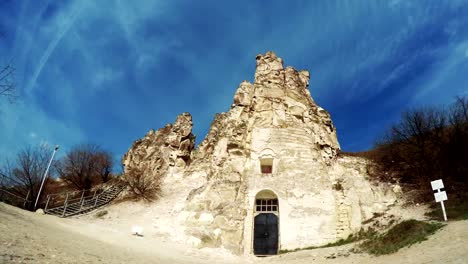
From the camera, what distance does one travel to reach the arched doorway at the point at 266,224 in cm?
1821

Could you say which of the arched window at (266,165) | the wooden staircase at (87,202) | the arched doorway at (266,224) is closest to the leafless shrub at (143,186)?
the wooden staircase at (87,202)

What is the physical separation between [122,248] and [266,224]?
9132mm

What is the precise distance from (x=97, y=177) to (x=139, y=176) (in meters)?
10.8

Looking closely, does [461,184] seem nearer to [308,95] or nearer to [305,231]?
[305,231]

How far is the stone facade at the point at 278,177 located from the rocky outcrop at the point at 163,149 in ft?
1.65

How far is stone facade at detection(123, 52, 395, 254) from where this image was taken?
18266 mm

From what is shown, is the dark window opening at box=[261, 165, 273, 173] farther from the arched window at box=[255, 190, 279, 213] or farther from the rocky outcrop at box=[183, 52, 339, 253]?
the arched window at box=[255, 190, 279, 213]

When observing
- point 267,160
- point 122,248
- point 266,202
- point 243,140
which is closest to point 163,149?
point 243,140

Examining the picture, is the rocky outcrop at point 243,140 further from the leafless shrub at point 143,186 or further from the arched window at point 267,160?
the leafless shrub at point 143,186

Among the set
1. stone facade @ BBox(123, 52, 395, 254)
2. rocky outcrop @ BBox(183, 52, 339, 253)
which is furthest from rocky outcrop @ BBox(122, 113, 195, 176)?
rocky outcrop @ BBox(183, 52, 339, 253)

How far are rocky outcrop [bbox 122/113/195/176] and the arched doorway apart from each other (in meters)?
8.53

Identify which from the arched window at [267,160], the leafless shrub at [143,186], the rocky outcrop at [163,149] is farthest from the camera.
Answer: the rocky outcrop at [163,149]

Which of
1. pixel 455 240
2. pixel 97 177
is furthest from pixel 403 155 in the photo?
pixel 97 177

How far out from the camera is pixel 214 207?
759 inches
